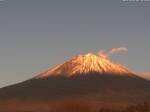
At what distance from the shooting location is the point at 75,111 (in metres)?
148

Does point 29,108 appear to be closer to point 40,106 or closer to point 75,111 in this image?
point 40,106

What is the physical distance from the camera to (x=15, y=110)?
188m

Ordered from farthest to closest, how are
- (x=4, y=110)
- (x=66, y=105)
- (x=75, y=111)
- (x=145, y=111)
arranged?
(x=66, y=105), (x=4, y=110), (x=75, y=111), (x=145, y=111)

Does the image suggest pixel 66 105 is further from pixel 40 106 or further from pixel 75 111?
pixel 75 111

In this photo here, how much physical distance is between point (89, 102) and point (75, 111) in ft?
167

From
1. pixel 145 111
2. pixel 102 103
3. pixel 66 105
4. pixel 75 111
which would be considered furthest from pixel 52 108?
pixel 145 111

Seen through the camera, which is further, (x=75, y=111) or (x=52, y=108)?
(x=52, y=108)

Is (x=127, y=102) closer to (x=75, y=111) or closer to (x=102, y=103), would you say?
(x=102, y=103)

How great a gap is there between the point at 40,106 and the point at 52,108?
11.9 m

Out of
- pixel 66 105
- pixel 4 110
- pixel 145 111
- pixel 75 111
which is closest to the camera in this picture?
pixel 145 111

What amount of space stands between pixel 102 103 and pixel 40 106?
84.0 feet

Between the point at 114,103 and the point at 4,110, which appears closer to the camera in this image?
the point at 4,110

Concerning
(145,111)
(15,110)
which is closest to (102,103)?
(15,110)

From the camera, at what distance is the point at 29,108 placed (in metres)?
195
